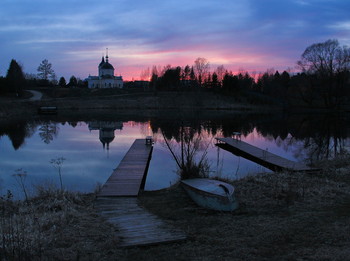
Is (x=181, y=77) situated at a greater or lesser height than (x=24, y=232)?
greater

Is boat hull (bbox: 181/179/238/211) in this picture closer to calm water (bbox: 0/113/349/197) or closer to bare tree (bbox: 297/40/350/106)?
calm water (bbox: 0/113/349/197)

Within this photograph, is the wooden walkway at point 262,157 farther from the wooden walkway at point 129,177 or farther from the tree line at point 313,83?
the tree line at point 313,83

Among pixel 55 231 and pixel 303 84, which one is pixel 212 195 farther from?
pixel 303 84

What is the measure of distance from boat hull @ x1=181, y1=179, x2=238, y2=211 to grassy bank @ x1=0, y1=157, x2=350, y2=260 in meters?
0.20

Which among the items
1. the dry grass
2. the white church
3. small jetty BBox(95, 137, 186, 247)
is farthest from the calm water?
the white church

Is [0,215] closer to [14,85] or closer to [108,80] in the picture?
[14,85]

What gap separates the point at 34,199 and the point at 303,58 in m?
68.0

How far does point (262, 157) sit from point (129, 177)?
801cm

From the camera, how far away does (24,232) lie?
582 cm

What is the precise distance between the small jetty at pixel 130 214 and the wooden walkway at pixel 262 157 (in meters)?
6.36

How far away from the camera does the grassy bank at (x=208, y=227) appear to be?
510 cm

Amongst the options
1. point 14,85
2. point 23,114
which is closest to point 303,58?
point 23,114

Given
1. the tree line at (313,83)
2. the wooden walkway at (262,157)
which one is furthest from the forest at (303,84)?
the wooden walkway at (262,157)

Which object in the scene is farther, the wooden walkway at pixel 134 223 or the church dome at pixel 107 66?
the church dome at pixel 107 66
